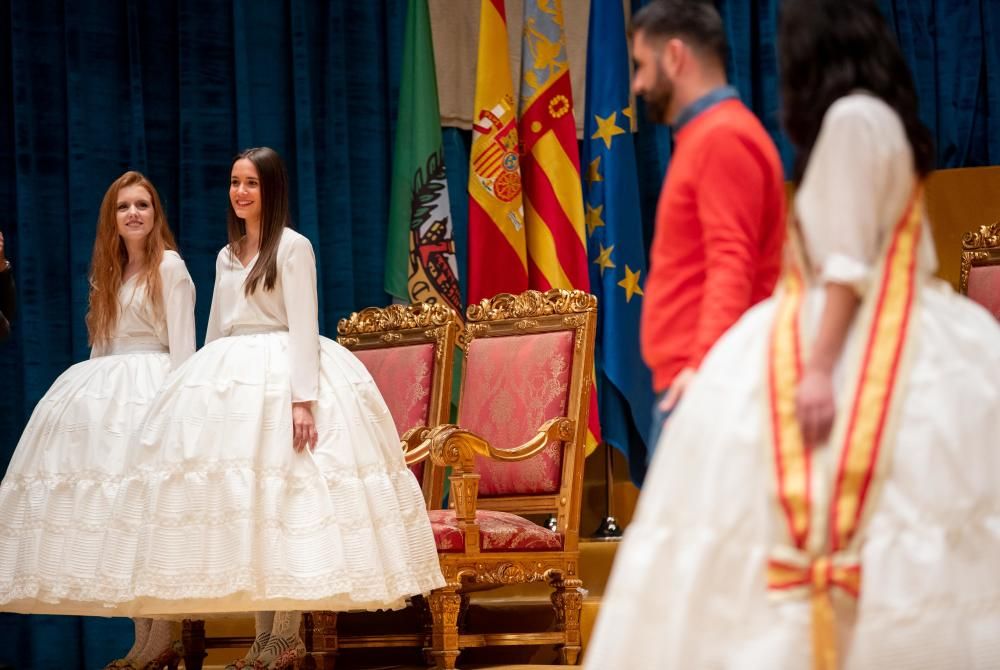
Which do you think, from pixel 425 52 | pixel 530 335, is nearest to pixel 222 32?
pixel 425 52

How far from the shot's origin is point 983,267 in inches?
171

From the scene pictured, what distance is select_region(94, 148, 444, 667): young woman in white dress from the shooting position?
3.68 metres

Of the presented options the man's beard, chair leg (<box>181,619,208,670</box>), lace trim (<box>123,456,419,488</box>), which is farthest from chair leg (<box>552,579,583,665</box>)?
the man's beard

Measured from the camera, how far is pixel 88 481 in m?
4.16

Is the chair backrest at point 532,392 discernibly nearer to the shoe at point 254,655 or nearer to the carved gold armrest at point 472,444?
the carved gold armrest at point 472,444

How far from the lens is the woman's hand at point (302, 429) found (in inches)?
152

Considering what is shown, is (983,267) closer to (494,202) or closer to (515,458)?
(515,458)

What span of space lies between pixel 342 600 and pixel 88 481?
1.02 meters

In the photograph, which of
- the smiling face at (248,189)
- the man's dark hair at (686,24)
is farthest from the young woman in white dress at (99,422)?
the man's dark hair at (686,24)

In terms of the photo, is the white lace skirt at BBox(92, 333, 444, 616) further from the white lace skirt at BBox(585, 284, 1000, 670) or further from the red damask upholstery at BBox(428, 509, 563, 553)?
the white lace skirt at BBox(585, 284, 1000, 670)

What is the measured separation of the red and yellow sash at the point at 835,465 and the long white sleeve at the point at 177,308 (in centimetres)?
289

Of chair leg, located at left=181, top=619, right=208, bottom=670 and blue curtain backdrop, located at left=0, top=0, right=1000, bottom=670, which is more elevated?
blue curtain backdrop, located at left=0, top=0, right=1000, bottom=670

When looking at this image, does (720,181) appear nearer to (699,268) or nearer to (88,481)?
(699,268)

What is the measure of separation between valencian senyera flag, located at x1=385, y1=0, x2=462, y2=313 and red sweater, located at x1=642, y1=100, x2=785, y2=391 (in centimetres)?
356
